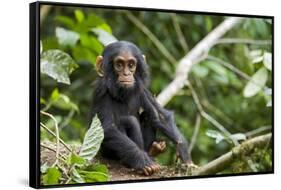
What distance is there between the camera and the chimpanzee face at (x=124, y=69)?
3066mm

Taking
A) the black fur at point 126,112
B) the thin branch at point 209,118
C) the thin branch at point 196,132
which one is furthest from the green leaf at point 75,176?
the thin branch at point 209,118

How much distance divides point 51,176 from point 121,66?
1.79ft

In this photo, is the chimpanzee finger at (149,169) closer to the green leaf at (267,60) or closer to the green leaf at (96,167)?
the green leaf at (96,167)

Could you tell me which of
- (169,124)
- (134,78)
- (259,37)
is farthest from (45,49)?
(259,37)

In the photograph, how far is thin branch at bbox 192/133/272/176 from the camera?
131 inches

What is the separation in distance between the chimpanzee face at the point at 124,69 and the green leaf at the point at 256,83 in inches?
30.5

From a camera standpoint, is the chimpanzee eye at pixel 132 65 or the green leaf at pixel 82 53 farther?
the green leaf at pixel 82 53

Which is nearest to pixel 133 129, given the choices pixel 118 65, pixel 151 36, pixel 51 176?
pixel 118 65

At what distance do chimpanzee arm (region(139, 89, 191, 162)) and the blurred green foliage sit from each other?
0.14 metres

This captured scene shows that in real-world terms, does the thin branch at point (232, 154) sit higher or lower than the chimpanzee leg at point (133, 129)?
lower

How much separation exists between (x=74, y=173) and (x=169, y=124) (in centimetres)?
51

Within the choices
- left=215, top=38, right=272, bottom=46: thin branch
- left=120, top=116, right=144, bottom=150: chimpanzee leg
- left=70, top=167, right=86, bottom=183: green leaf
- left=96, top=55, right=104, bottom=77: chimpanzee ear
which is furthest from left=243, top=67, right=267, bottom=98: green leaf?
left=70, top=167, right=86, bottom=183: green leaf

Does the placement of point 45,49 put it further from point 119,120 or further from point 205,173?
point 205,173

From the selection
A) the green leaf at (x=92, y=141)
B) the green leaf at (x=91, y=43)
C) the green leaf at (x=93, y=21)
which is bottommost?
the green leaf at (x=92, y=141)
